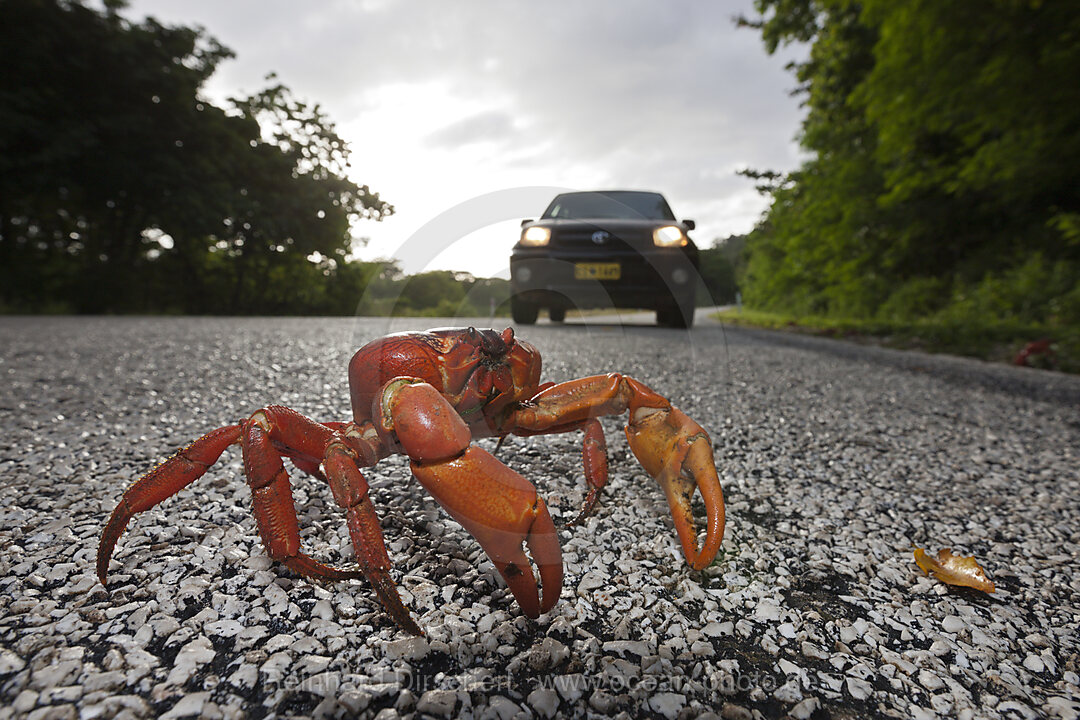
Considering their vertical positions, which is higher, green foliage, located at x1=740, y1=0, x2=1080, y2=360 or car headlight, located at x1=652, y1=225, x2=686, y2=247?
green foliage, located at x1=740, y1=0, x2=1080, y2=360

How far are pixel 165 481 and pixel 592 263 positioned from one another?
77.4 inches

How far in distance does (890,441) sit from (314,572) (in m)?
2.71

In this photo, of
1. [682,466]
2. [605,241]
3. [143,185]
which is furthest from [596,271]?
[143,185]

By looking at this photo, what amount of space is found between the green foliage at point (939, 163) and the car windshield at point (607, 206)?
4628 millimetres

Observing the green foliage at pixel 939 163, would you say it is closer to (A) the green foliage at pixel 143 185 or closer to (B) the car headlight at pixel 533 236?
(B) the car headlight at pixel 533 236

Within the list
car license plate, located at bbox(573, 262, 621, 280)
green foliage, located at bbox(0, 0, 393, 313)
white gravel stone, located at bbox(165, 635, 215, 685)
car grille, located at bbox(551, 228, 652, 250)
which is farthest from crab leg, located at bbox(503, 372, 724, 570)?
green foliage, located at bbox(0, 0, 393, 313)

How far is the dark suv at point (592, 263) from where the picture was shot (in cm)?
204

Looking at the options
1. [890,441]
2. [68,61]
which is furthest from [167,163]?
[890,441]

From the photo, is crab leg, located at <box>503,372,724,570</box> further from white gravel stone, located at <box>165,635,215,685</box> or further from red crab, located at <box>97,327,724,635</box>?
white gravel stone, located at <box>165,635,215,685</box>

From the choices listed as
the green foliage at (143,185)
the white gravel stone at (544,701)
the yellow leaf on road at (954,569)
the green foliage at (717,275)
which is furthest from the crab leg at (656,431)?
the green foliage at (143,185)

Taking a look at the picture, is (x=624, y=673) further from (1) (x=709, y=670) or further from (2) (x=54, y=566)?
(2) (x=54, y=566)

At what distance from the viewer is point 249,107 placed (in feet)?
61.6

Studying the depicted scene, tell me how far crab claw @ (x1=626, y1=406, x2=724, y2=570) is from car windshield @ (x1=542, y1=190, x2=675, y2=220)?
0.80 meters

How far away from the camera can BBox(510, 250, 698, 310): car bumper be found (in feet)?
6.81
